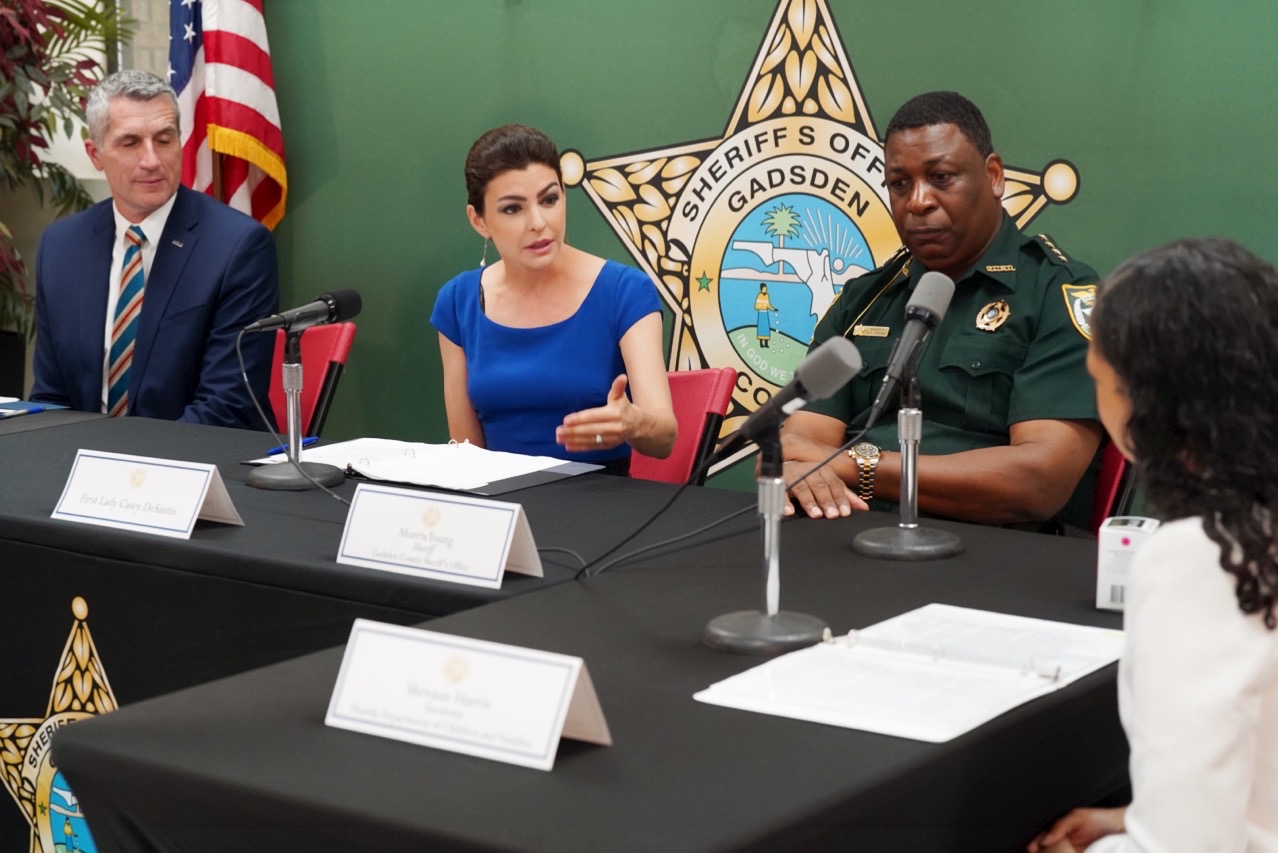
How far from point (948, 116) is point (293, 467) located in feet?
4.41

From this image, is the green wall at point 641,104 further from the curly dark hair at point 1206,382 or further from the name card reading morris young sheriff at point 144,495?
the curly dark hair at point 1206,382

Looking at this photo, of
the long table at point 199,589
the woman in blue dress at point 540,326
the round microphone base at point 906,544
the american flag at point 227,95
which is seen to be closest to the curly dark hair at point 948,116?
the woman in blue dress at point 540,326

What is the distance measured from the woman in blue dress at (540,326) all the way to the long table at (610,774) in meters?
1.48

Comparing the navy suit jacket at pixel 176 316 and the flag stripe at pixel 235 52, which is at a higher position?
the flag stripe at pixel 235 52

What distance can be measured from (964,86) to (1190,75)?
0.54 m

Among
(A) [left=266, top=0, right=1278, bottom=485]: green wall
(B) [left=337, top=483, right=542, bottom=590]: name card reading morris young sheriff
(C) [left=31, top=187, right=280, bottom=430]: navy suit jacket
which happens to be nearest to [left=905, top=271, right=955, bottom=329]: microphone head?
(B) [left=337, top=483, right=542, bottom=590]: name card reading morris young sheriff

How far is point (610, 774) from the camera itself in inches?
48.3

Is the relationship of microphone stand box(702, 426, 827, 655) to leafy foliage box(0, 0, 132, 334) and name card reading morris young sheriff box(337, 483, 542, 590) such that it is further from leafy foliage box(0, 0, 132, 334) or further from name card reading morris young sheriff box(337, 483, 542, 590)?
leafy foliage box(0, 0, 132, 334)

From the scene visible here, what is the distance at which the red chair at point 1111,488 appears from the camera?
2.62m

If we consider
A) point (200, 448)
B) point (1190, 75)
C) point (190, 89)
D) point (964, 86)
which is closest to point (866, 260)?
point (964, 86)

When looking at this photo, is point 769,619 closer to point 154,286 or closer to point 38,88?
point 154,286

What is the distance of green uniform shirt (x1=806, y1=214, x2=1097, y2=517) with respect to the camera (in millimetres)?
2617

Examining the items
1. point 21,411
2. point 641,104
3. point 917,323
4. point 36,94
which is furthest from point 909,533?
point 36,94

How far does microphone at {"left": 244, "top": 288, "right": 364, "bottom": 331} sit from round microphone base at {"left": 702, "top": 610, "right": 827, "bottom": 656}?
109 centimetres
